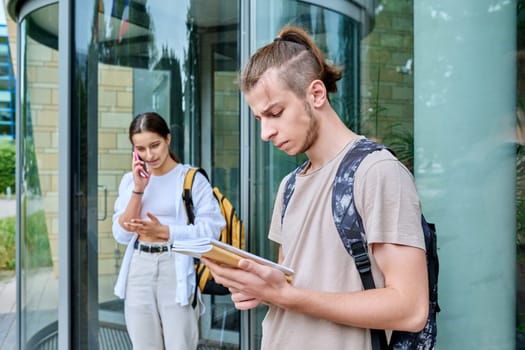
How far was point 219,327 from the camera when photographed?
395 cm

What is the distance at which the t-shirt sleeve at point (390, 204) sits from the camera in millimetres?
1111

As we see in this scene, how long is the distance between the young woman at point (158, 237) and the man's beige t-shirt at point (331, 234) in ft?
5.24

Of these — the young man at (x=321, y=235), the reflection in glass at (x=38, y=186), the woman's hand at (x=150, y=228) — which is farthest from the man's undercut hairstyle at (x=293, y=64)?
the reflection in glass at (x=38, y=186)

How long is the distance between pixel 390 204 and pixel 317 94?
0.33 meters

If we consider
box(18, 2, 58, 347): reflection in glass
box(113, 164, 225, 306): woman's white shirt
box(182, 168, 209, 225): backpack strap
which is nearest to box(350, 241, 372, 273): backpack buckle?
box(113, 164, 225, 306): woman's white shirt

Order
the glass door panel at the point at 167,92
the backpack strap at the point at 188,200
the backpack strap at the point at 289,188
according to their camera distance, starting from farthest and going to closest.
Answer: the glass door panel at the point at 167,92 → the backpack strap at the point at 188,200 → the backpack strap at the point at 289,188

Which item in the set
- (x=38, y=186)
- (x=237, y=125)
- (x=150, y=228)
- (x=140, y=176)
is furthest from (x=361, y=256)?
(x=38, y=186)

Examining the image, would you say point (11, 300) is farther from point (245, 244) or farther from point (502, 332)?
point (502, 332)

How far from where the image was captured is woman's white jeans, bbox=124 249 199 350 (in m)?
2.90

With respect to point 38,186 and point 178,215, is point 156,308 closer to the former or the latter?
point 178,215

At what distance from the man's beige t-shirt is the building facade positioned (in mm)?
1108

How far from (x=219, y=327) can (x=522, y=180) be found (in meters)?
2.44

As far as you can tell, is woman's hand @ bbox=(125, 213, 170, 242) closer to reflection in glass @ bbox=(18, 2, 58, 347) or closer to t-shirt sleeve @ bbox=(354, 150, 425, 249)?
reflection in glass @ bbox=(18, 2, 58, 347)

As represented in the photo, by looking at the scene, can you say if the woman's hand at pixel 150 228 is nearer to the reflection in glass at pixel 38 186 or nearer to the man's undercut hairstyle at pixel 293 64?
the reflection in glass at pixel 38 186
